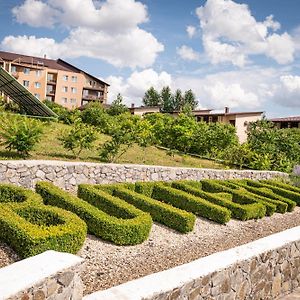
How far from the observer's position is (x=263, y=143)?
26.2 m

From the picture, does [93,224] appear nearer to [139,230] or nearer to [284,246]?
[139,230]

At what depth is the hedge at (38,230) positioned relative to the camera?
6.48 meters

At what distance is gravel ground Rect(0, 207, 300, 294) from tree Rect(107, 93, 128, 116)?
36145 mm

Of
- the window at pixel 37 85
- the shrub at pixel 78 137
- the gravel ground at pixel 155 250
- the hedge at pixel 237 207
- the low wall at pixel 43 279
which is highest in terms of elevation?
the window at pixel 37 85

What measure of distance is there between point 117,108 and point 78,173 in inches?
1387

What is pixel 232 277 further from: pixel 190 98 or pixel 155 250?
pixel 190 98

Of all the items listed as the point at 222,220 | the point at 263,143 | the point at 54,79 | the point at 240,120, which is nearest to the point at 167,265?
the point at 222,220

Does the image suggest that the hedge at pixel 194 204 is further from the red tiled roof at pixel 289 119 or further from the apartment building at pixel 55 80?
the apartment building at pixel 55 80

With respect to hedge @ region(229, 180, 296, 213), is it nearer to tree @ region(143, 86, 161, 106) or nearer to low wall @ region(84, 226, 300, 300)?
low wall @ region(84, 226, 300, 300)

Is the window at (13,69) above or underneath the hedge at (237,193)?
above

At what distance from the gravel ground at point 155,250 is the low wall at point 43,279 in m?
2.06

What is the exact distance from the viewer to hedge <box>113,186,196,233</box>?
31.5 ft

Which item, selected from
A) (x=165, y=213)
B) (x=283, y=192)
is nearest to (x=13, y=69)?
(x=283, y=192)

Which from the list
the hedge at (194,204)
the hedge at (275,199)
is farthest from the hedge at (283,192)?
the hedge at (194,204)
